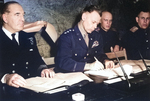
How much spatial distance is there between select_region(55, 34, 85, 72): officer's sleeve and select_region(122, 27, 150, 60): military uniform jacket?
3.04 feet

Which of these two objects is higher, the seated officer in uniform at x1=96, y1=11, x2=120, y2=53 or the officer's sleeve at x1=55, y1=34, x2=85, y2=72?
the seated officer in uniform at x1=96, y1=11, x2=120, y2=53

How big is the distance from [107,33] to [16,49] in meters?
1.24

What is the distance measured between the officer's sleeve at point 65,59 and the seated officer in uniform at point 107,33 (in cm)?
56

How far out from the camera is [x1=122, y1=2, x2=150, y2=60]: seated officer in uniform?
258 centimetres

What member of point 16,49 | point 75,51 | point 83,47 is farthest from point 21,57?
point 83,47

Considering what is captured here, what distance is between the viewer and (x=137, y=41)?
2662 millimetres

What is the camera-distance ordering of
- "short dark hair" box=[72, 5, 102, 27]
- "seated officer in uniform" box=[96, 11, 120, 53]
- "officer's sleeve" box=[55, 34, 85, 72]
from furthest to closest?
1. "seated officer in uniform" box=[96, 11, 120, 53]
2. "short dark hair" box=[72, 5, 102, 27]
3. "officer's sleeve" box=[55, 34, 85, 72]

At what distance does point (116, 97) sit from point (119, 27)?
153 cm

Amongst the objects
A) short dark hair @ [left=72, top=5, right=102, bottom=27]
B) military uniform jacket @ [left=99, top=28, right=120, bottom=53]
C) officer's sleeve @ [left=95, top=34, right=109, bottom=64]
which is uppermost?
short dark hair @ [left=72, top=5, right=102, bottom=27]

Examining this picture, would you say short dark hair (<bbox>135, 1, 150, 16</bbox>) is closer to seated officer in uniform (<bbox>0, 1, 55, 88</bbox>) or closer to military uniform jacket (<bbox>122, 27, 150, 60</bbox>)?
military uniform jacket (<bbox>122, 27, 150, 60</bbox>)

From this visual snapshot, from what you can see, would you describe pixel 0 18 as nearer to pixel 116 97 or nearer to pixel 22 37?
pixel 22 37

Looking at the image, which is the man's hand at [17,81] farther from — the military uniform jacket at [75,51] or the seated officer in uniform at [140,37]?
the seated officer in uniform at [140,37]

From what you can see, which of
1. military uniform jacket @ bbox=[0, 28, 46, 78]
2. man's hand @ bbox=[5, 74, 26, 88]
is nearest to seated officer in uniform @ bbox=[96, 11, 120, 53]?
military uniform jacket @ bbox=[0, 28, 46, 78]

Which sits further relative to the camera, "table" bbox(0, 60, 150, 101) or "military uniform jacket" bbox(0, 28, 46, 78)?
"military uniform jacket" bbox(0, 28, 46, 78)
